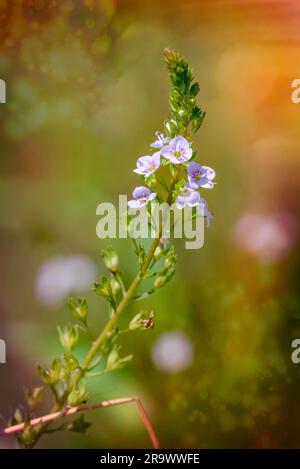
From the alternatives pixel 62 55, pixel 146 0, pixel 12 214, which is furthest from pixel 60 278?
pixel 146 0

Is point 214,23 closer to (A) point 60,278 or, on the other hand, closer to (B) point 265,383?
(A) point 60,278

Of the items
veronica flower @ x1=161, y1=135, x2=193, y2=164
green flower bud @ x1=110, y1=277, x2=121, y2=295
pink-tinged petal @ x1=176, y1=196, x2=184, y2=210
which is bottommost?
green flower bud @ x1=110, y1=277, x2=121, y2=295

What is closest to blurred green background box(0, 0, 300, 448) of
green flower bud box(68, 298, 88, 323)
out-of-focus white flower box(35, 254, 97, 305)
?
out-of-focus white flower box(35, 254, 97, 305)

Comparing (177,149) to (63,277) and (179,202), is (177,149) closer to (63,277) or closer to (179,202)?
(179,202)

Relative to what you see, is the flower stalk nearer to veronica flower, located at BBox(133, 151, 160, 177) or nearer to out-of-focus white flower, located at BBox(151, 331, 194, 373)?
veronica flower, located at BBox(133, 151, 160, 177)

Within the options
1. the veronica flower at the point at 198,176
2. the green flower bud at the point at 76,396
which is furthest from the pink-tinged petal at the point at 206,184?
the green flower bud at the point at 76,396

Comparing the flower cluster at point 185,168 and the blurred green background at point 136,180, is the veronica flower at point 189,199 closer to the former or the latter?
the flower cluster at point 185,168

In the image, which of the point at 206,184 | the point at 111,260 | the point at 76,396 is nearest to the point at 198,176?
the point at 206,184

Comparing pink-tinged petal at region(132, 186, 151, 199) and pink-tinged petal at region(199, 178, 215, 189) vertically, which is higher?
pink-tinged petal at region(199, 178, 215, 189)
